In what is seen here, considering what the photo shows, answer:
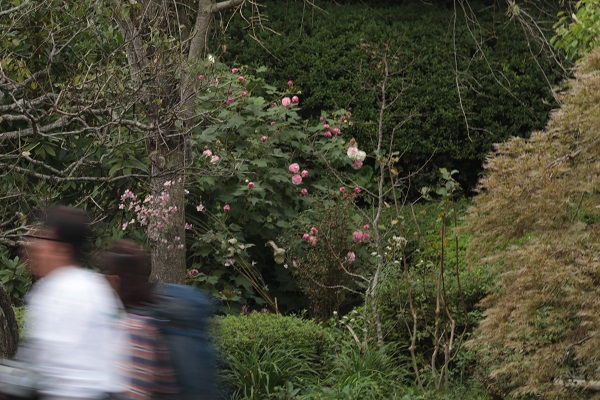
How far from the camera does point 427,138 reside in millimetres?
11820

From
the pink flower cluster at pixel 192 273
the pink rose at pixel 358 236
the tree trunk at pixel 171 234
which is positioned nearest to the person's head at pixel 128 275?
the tree trunk at pixel 171 234

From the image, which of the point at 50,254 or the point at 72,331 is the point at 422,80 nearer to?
the point at 50,254

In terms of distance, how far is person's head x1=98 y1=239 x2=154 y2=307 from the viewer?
3.17 metres

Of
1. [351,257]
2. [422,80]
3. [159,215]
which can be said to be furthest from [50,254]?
[422,80]

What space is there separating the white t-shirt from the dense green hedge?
27.9ft

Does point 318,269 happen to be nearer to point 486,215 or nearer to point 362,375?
point 362,375

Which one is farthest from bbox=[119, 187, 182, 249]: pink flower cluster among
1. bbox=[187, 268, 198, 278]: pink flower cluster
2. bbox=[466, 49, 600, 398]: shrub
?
bbox=[466, 49, 600, 398]: shrub

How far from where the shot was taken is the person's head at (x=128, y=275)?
3172mm

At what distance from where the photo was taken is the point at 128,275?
320 cm

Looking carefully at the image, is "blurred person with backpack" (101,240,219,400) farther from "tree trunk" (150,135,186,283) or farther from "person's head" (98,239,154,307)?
"tree trunk" (150,135,186,283)

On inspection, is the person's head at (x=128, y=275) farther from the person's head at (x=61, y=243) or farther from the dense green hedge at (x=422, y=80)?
the dense green hedge at (x=422, y=80)

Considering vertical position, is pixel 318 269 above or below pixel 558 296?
below

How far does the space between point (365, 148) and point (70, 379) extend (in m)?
8.77

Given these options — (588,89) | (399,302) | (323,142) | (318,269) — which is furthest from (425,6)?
(588,89)
